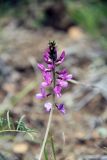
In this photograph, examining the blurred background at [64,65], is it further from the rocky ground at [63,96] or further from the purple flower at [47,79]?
the purple flower at [47,79]

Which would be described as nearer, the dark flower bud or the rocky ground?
the dark flower bud

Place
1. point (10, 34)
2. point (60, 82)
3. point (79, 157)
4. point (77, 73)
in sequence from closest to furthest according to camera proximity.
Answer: point (60, 82), point (79, 157), point (77, 73), point (10, 34)

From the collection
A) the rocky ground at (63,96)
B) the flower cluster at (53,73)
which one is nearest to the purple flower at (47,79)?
the flower cluster at (53,73)

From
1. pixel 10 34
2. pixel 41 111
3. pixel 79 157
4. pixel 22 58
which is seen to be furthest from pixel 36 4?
pixel 79 157

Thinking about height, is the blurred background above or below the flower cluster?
above

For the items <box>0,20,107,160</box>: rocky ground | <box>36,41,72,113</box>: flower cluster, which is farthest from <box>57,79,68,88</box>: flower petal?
<box>0,20,107,160</box>: rocky ground

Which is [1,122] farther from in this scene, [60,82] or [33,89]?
[33,89]

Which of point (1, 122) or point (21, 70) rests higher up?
point (21, 70)

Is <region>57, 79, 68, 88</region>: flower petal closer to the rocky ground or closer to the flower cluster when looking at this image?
the flower cluster

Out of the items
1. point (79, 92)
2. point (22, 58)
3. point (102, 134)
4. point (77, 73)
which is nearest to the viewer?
point (102, 134)
